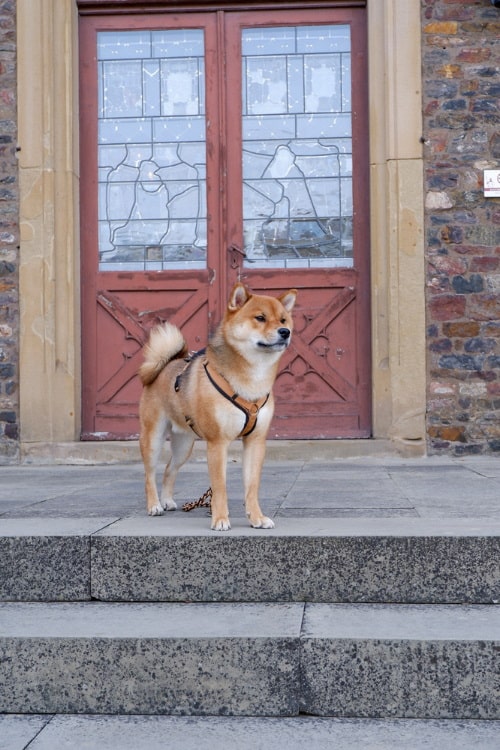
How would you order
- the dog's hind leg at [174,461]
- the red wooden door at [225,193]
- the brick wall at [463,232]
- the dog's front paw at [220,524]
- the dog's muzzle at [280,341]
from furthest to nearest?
the red wooden door at [225,193] → the brick wall at [463,232] → the dog's hind leg at [174,461] → the dog's muzzle at [280,341] → the dog's front paw at [220,524]

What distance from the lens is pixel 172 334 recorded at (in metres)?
4.29

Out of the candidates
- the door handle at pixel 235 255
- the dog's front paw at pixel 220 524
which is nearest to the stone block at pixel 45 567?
the dog's front paw at pixel 220 524

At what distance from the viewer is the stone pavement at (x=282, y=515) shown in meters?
2.46

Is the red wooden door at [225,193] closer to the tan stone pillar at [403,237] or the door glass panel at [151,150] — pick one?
the door glass panel at [151,150]

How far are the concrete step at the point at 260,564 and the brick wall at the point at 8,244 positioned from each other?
3.71 meters

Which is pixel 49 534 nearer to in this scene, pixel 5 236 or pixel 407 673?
pixel 407 673

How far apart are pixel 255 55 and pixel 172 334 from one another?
373 centimetres

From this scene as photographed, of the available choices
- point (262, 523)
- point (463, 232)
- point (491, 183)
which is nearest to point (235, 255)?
point (463, 232)

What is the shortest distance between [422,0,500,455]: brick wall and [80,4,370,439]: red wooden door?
569mm

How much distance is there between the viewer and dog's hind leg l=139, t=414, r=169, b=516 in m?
4.06

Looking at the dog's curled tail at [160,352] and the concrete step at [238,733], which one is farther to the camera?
the dog's curled tail at [160,352]

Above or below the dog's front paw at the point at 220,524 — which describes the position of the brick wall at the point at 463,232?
above

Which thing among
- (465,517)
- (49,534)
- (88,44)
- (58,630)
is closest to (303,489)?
(465,517)

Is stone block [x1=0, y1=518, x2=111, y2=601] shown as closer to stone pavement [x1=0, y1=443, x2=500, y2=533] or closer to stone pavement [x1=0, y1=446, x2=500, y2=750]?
stone pavement [x1=0, y1=446, x2=500, y2=750]
